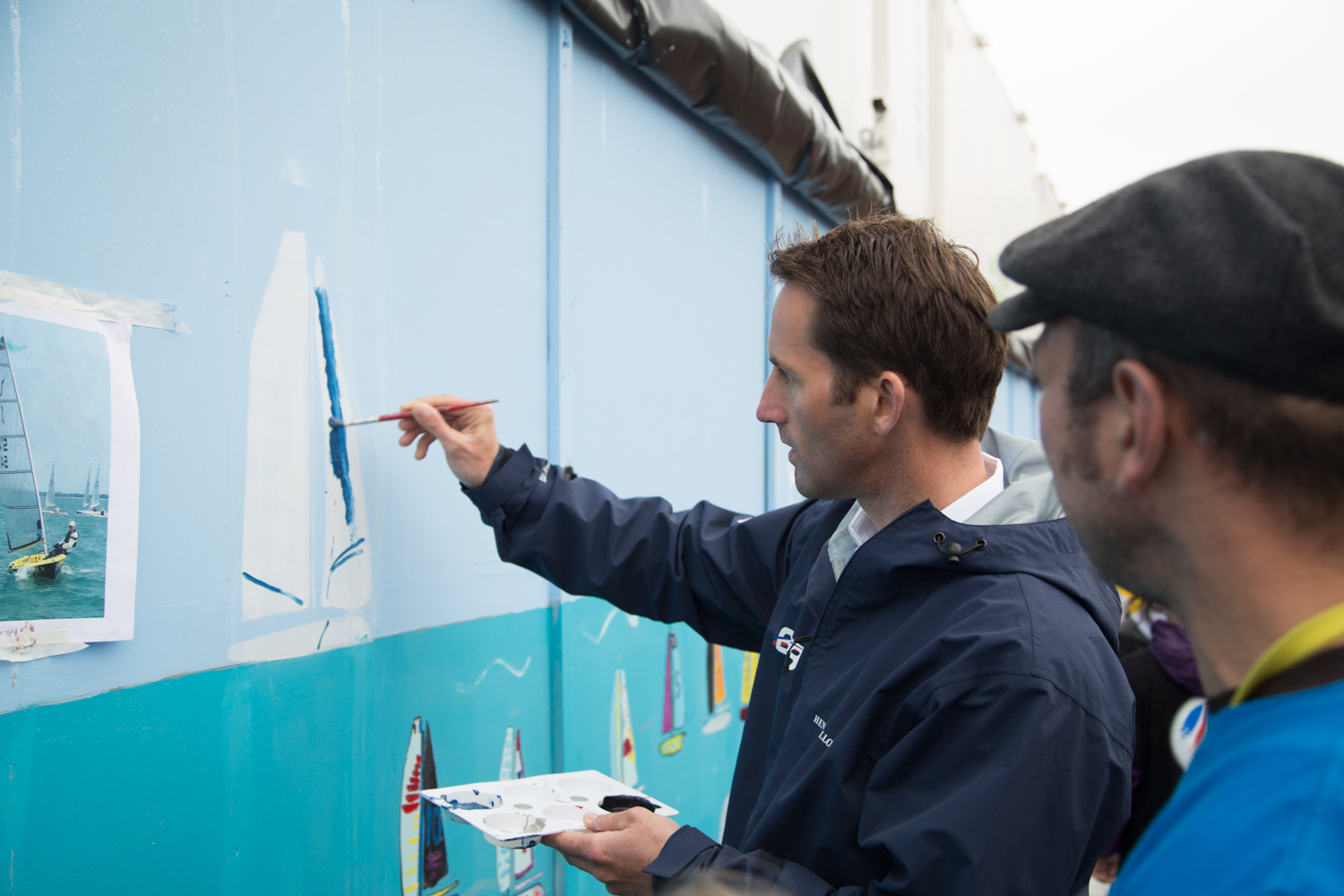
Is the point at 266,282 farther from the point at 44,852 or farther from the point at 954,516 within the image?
the point at 954,516

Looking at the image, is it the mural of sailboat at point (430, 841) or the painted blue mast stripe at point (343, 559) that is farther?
the mural of sailboat at point (430, 841)

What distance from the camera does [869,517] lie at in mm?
1604

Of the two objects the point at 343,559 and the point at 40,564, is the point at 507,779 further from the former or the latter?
the point at 40,564

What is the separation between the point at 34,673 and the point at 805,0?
3.85m

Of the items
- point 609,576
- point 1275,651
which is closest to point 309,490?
point 609,576

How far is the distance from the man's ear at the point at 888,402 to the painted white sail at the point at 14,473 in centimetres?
129

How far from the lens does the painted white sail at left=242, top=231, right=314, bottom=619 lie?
1.42 metres

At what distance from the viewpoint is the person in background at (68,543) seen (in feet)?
3.81

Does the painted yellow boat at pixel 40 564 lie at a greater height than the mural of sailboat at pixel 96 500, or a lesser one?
lesser

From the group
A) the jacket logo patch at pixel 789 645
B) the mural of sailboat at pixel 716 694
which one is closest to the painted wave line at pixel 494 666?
the jacket logo patch at pixel 789 645

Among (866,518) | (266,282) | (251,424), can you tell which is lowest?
(866,518)

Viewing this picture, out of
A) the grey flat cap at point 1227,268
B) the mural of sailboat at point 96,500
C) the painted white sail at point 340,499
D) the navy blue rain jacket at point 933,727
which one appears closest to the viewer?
the grey flat cap at point 1227,268

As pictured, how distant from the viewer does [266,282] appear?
1.44 m

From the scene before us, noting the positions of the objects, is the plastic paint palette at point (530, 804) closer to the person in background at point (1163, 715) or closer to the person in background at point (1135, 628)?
the person in background at point (1163, 715)
